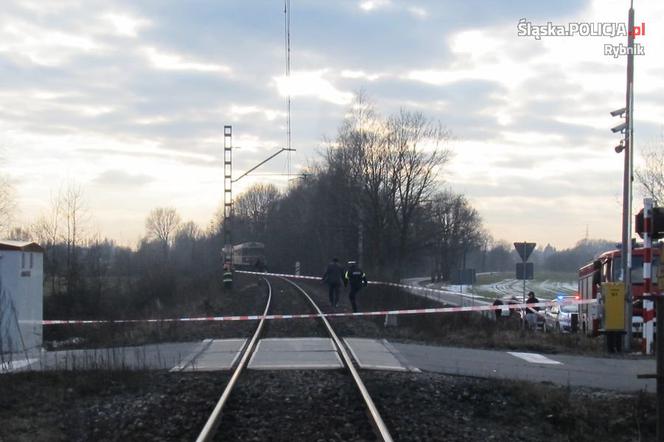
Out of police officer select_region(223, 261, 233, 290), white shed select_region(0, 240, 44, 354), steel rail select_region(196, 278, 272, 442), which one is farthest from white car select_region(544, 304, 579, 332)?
white shed select_region(0, 240, 44, 354)

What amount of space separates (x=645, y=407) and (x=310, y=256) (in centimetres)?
7718

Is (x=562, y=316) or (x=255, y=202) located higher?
(x=255, y=202)

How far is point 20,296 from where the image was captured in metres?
16.5

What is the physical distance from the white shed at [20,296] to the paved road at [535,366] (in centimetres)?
754

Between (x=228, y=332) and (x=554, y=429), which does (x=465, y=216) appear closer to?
(x=228, y=332)

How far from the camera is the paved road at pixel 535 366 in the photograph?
43.1ft

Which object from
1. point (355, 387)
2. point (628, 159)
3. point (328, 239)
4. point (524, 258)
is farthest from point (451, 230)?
point (355, 387)

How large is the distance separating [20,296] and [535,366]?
997cm

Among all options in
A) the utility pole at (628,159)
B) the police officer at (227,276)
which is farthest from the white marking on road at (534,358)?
the police officer at (227,276)

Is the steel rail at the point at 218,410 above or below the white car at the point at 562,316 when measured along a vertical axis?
above

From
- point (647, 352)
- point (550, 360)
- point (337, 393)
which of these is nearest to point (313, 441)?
point (337, 393)

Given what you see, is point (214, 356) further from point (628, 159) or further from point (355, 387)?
point (628, 159)

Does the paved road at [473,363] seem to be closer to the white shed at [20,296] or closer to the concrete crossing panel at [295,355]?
the white shed at [20,296]

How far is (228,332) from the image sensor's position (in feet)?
70.3
